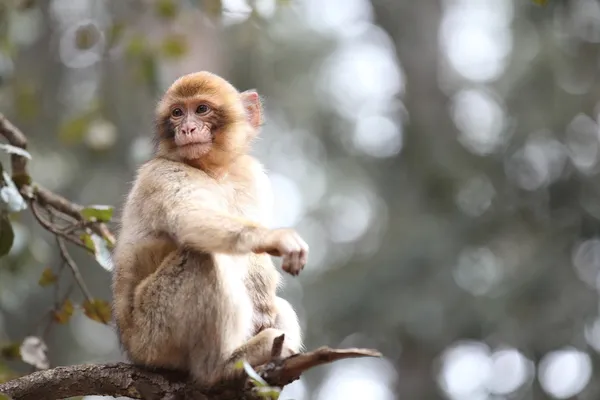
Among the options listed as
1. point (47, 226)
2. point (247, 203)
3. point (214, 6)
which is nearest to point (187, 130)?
point (247, 203)

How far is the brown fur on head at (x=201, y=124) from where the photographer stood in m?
5.27

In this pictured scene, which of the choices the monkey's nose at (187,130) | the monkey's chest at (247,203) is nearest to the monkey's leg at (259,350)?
the monkey's chest at (247,203)

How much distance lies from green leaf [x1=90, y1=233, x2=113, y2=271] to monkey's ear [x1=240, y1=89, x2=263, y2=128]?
46.5 inches

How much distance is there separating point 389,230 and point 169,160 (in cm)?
1034

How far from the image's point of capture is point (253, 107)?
19.5ft

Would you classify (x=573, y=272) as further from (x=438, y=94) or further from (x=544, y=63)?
(x=438, y=94)

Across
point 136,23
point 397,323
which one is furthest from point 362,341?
point 136,23

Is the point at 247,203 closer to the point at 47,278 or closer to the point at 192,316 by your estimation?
the point at 192,316

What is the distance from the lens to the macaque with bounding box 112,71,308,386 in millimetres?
4629

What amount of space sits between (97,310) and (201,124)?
1378 millimetres

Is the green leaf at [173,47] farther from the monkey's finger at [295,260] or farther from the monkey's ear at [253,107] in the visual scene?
the monkey's finger at [295,260]

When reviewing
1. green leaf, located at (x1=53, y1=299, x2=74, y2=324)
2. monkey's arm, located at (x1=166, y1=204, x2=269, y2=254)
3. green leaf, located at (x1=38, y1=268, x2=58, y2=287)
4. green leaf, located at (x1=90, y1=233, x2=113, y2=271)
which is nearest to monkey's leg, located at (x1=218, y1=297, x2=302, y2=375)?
monkey's arm, located at (x1=166, y1=204, x2=269, y2=254)

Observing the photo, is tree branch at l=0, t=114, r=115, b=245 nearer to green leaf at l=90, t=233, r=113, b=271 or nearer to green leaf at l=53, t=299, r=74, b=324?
green leaf at l=90, t=233, r=113, b=271

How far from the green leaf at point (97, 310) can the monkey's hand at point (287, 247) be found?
1.82 metres
